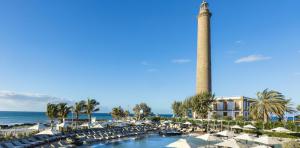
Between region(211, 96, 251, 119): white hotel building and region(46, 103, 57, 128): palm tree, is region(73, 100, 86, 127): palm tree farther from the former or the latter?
region(211, 96, 251, 119): white hotel building

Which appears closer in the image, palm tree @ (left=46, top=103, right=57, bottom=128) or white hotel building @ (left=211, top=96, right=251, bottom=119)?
palm tree @ (left=46, top=103, right=57, bottom=128)

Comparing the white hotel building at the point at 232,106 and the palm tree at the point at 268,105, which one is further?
the white hotel building at the point at 232,106

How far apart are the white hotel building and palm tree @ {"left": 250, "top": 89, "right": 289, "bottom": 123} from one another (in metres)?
28.7

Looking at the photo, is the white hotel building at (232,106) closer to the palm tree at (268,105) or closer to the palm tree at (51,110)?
the palm tree at (268,105)

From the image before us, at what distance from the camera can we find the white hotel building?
69.4 metres

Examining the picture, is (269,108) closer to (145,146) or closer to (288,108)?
(288,108)

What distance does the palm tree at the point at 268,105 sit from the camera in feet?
127

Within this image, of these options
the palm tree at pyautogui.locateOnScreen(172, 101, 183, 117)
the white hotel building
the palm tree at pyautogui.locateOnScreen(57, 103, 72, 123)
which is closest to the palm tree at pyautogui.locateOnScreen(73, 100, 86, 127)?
the palm tree at pyautogui.locateOnScreen(57, 103, 72, 123)

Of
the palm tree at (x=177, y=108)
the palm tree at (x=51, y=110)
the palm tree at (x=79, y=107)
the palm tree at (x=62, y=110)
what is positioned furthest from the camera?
the palm tree at (x=177, y=108)

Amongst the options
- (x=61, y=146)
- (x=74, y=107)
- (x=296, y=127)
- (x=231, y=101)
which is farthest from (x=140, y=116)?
(x=61, y=146)

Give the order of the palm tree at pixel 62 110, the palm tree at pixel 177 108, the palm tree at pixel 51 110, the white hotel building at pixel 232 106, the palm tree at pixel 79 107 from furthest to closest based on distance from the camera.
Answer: the white hotel building at pixel 232 106 < the palm tree at pixel 177 108 < the palm tree at pixel 79 107 < the palm tree at pixel 62 110 < the palm tree at pixel 51 110

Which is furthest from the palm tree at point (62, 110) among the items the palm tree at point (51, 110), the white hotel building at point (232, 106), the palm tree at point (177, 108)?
the white hotel building at point (232, 106)

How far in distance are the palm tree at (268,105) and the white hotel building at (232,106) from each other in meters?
28.7

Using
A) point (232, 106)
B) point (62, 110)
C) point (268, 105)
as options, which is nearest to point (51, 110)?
point (62, 110)
